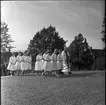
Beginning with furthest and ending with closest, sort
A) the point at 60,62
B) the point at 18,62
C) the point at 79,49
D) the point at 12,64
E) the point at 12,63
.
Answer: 1. the point at 79,49
2. the point at 18,62
3. the point at 12,64
4. the point at 12,63
5. the point at 60,62

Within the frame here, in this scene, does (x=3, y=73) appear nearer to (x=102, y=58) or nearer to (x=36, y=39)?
(x=36, y=39)

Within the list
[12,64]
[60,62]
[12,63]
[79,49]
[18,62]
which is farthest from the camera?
[79,49]

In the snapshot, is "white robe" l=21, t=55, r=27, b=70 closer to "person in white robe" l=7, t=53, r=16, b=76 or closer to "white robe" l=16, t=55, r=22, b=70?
"white robe" l=16, t=55, r=22, b=70

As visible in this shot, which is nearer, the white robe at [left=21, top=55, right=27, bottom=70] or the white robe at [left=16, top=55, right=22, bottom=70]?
the white robe at [left=16, top=55, right=22, bottom=70]

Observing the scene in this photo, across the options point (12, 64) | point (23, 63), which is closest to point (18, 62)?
point (23, 63)

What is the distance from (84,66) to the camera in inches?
1230

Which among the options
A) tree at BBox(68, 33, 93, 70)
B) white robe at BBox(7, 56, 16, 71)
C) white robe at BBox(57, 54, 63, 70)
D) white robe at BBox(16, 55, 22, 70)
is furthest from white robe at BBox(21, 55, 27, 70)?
tree at BBox(68, 33, 93, 70)

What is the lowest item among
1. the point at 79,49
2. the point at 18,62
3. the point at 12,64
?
the point at 12,64

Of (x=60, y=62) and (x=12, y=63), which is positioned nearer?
(x=60, y=62)

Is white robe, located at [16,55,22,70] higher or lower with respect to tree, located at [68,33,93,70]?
lower

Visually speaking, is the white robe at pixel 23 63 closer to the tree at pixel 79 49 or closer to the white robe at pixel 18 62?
the white robe at pixel 18 62

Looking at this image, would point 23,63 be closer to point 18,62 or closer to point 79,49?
point 18,62

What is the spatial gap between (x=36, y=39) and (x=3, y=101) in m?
14.8

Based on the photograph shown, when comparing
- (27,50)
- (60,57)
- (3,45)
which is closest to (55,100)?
(60,57)
